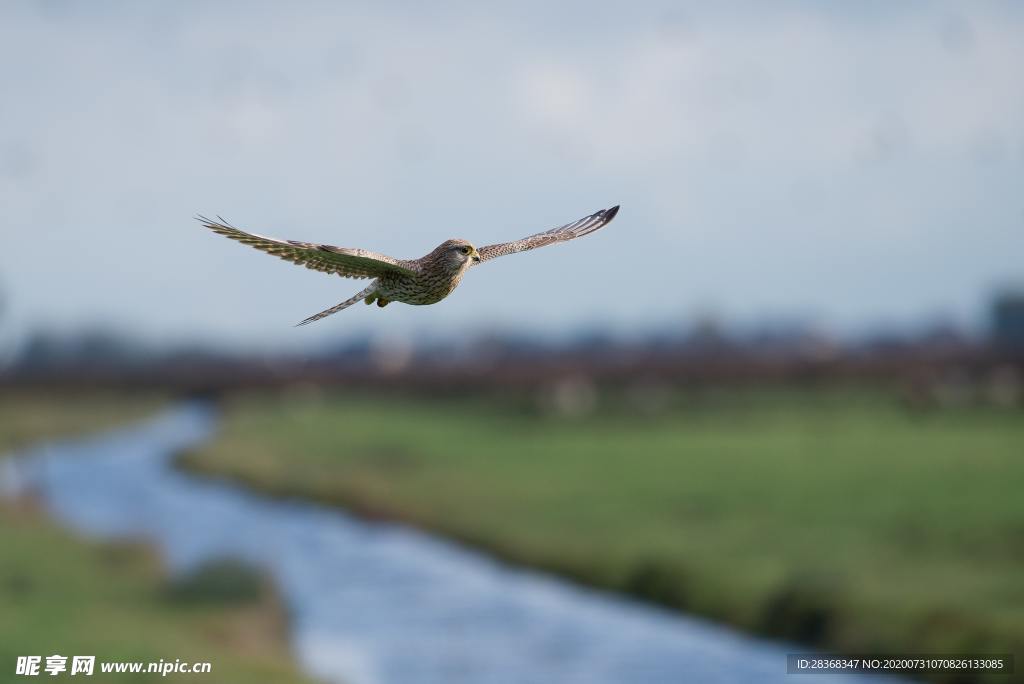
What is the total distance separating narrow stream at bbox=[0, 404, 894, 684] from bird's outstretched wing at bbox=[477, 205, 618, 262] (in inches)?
766

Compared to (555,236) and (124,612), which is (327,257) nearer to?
(555,236)

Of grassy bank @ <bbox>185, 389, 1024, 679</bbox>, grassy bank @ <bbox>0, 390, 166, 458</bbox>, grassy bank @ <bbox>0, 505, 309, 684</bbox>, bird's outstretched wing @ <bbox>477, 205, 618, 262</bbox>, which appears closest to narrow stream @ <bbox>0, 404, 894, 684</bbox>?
grassy bank @ <bbox>185, 389, 1024, 679</bbox>

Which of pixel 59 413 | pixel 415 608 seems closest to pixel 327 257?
pixel 415 608

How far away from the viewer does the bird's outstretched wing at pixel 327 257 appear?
7691 mm

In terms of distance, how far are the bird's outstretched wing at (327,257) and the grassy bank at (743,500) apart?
2195cm

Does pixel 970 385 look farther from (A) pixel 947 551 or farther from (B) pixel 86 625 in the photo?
(B) pixel 86 625

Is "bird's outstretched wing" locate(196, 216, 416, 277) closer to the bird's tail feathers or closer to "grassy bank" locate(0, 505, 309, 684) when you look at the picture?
the bird's tail feathers

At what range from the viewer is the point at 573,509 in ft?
139

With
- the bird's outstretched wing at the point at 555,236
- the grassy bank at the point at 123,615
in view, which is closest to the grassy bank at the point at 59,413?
the grassy bank at the point at 123,615

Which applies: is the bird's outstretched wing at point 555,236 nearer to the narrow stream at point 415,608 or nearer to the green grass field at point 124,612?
the green grass field at point 124,612

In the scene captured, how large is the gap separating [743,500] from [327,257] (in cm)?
3386

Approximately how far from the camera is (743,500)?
40.7m

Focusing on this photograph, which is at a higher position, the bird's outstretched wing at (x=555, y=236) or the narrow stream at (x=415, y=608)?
the narrow stream at (x=415, y=608)

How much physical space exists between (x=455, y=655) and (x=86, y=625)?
29.9ft
